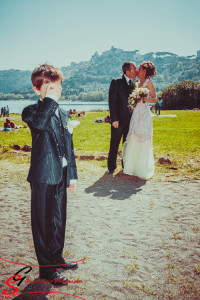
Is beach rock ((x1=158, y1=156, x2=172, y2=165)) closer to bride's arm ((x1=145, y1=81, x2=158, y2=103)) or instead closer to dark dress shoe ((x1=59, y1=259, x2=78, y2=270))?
bride's arm ((x1=145, y1=81, x2=158, y2=103))

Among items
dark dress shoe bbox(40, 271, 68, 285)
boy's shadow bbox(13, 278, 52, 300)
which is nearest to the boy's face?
dark dress shoe bbox(40, 271, 68, 285)

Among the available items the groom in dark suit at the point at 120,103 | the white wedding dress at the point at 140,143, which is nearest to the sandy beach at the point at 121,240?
the white wedding dress at the point at 140,143

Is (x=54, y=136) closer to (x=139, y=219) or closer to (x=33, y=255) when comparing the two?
(x=33, y=255)

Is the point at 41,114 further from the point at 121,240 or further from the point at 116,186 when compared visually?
the point at 116,186

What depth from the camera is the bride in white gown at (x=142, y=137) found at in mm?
6418

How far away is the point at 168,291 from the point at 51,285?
131 cm

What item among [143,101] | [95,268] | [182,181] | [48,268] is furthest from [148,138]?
[48,268]

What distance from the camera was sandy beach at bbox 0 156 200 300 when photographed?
2.64 metres

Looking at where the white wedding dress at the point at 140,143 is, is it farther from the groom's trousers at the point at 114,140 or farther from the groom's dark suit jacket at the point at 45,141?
the groom's dark suit jacket at the point at 45,141

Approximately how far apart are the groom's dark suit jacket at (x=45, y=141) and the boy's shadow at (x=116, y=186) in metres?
3.03

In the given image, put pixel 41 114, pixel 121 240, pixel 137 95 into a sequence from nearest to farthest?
pixel 41 114
pixel 121 240
pixel 137 95

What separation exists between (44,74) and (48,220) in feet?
5.27

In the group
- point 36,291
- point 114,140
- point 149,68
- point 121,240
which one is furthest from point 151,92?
point 36,291

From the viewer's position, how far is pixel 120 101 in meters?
6.66
